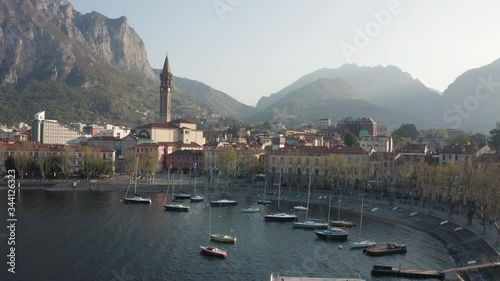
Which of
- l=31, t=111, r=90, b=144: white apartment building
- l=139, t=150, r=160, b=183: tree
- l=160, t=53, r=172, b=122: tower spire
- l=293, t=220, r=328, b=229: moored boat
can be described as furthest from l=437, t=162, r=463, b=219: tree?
l=31, t=111, r=90, b=144: white apartment building

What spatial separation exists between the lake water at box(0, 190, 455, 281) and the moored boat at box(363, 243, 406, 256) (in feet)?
2.31

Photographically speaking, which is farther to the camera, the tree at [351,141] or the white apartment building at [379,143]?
the tree at [351,141]

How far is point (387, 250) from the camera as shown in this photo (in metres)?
39.8

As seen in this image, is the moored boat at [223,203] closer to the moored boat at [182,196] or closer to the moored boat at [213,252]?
the moored boat at [182,196]

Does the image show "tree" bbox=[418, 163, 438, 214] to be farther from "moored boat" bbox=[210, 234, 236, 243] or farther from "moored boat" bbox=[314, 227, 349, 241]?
"moored boat" bbox=[210, 234, 236, 243]

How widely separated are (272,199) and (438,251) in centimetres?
3219

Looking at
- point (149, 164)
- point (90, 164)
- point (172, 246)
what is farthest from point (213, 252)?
point (90, 164)

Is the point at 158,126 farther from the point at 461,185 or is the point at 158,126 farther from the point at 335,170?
the point at 461,185

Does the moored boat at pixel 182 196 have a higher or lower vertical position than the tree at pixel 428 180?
lower

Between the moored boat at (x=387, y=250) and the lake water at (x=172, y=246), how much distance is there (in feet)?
2.31

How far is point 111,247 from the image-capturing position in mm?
39594

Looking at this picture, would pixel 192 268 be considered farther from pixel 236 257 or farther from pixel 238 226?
pixel 238 226

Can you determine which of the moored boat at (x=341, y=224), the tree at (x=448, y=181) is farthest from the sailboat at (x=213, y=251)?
the tree at (x=448, y=181)

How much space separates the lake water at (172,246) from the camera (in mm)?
33750
